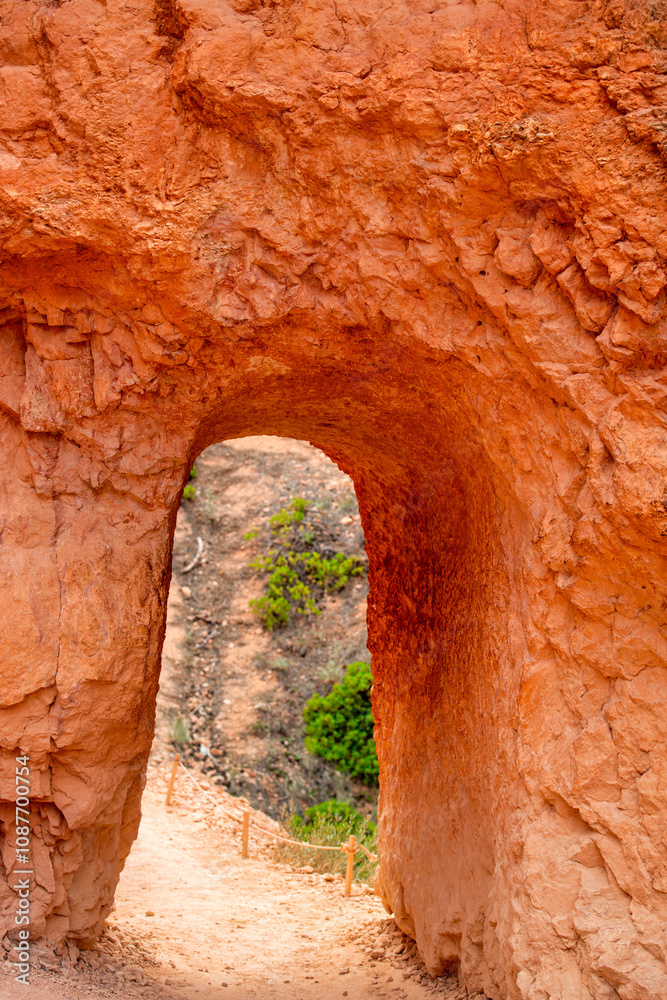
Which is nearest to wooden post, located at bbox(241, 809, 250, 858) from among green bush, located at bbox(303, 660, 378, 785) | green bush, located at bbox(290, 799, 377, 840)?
green bush, located at bbox(290, 799, 377, 840)

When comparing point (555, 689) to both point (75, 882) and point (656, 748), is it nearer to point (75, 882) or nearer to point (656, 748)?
point (656, 748)

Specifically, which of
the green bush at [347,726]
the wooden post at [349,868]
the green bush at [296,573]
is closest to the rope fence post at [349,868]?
the wooden post at [349,868]

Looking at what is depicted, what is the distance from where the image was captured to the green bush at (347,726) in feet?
34.9

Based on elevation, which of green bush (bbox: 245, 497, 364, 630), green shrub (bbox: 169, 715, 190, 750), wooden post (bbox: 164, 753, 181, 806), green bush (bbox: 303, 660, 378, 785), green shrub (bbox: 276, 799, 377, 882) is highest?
green bush (bbox: 245, 497, 364, 630)

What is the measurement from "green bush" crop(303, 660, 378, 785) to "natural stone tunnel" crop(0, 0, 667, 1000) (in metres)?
6.45

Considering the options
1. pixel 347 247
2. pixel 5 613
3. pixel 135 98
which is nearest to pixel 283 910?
pixel 5 613

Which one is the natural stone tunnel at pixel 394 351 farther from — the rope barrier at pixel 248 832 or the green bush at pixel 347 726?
the green bush at pixel 347 726

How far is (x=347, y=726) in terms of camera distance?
36.1 ft

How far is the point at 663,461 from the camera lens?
2.94m

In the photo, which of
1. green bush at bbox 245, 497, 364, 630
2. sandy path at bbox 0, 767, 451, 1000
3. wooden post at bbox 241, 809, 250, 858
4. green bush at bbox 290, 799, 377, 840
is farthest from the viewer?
green bush at bbox 245, 497, 364, 630

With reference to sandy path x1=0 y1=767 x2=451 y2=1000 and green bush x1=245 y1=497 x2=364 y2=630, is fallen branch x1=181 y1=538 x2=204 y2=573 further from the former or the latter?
sandy path x1=0 y1=767 x2=451 y2=1000

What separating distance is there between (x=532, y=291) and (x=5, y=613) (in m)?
2.73

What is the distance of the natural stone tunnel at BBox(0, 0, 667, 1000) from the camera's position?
3049mm

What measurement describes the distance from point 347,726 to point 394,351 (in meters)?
8.12
